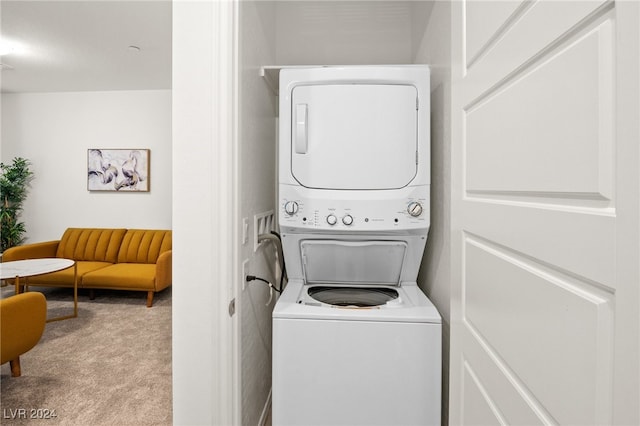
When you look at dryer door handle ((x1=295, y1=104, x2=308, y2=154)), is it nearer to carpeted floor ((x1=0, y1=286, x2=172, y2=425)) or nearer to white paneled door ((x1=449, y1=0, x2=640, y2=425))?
white paneled door ((x1=449, y1=0, x2=640, y2=425))

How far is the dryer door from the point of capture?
56.1 inches

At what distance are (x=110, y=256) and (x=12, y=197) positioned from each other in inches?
70.9

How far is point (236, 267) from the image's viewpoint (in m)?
1.15

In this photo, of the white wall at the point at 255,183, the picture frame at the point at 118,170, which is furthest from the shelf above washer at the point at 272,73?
the picture frame at the point at 118,170

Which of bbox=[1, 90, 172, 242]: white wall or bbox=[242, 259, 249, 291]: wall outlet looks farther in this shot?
bbox=[1, 90, 172, 242]: white wall

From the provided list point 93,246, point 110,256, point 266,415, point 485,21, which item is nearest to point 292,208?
point 485,21

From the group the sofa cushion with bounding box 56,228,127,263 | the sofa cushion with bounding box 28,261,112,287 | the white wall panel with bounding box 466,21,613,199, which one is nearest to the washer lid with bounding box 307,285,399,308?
the white wall panel with bounding box 466,21,613,199

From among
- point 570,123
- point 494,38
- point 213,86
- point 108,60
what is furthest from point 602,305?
point 108,60

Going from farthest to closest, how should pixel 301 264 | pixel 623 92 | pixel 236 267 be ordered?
pixel 301 264, pixel 236 267, pixel 623 92

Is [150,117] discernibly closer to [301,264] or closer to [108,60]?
[108,60]

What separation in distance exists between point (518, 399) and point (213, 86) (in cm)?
116

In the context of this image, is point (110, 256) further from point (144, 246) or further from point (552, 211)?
point (552, 211)

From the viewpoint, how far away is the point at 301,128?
1.44 meters

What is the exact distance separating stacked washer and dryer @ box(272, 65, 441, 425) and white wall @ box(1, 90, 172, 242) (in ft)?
11.8
